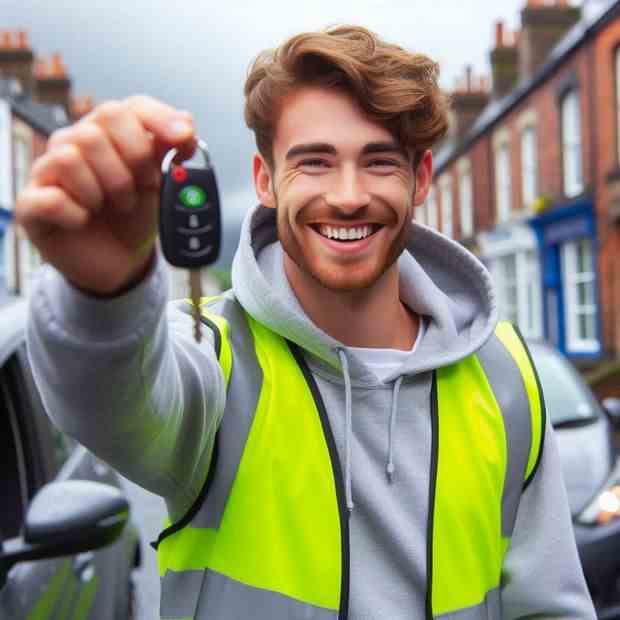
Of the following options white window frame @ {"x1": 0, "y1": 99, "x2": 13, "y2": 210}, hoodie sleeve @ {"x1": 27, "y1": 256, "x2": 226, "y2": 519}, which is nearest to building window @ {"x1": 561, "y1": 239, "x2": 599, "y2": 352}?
white window frame @ {"x1": 0, "y1": 99, "x2": 13, "y2": 210}

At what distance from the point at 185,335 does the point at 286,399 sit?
0.76 ft

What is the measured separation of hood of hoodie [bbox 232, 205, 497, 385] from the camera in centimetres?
169

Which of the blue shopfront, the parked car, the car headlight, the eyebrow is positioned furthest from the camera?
the blue shopfront

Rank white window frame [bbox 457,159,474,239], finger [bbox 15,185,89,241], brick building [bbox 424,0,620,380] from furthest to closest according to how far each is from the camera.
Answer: white window frame [bbox 457,159,474,239] → brick building [bbox 424,0,620,380] → finger [bbox 15,185,89,241]

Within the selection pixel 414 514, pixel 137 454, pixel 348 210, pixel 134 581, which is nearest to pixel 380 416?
pixel 414 514

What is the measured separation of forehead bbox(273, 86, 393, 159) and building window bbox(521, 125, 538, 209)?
1987 cm

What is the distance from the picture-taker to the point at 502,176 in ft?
77.5

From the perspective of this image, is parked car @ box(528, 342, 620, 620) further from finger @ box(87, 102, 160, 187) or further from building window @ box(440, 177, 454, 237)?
building window @ box(440, 177, 454, 237)

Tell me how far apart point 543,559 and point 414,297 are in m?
0.61

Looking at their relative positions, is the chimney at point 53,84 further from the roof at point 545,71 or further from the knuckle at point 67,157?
the knuckle at point 67,157

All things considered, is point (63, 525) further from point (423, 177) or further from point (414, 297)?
point (423, 177)

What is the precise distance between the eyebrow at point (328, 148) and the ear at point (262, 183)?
0.51 ft

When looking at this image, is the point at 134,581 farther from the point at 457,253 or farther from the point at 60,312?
the point at 60,312

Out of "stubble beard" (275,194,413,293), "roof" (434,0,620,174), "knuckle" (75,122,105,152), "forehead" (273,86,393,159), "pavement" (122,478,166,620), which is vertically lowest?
"pavement" (122,478,166,620)
